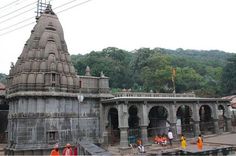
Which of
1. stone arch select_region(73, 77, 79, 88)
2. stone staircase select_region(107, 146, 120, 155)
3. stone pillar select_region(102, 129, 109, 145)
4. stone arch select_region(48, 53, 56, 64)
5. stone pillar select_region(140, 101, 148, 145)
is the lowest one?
stone staircase select_region(107, 146, 120, 155)

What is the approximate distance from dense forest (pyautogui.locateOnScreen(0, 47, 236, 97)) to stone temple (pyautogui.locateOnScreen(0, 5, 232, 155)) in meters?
27.3

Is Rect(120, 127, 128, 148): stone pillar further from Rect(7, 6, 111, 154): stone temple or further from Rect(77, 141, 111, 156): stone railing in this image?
Rect(77, 141, 111, 156): stone railing

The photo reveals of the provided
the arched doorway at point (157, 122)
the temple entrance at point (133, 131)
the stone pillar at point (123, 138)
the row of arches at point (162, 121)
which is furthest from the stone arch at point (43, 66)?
the arched doorway at point (157, 122)

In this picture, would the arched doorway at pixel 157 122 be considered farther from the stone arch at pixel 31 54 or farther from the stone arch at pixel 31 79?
the stone arch at pixel 31 54

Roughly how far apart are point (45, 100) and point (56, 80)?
221 cm

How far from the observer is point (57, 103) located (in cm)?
2484

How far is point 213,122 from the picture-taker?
32.8 meters

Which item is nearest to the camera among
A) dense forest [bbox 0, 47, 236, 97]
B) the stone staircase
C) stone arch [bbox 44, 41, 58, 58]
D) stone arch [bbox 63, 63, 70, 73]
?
the stone staircase

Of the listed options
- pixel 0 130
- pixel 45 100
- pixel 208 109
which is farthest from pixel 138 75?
pixel 45 100

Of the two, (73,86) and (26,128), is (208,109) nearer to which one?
(73,86)

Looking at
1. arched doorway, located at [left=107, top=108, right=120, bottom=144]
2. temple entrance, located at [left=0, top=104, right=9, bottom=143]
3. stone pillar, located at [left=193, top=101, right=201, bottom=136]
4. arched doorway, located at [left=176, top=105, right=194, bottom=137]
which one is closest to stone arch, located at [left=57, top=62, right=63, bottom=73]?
arched doorway, located at [left=107, top=108, right=120, bottom=144]

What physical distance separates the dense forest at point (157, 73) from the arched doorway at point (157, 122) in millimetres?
18936

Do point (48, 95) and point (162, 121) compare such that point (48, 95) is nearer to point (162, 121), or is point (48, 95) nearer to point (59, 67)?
point (59, 67)

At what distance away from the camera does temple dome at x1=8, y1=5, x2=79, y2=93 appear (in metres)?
24.6
